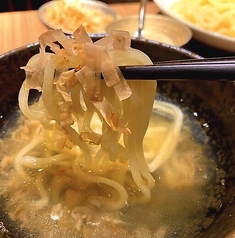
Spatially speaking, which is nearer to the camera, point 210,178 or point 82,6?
point 210,178

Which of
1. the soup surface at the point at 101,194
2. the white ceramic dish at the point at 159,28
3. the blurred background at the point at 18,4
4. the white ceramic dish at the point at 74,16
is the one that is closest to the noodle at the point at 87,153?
the soup surface at the point at 101,194

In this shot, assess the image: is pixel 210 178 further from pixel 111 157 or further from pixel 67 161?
pixel 67 161

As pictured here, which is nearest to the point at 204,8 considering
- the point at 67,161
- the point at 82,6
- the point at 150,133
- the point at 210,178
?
the point at 82,6

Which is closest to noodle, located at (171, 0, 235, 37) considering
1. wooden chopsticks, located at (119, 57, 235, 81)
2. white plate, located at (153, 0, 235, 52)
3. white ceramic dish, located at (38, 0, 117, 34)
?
white plate, located at (153, 0, 235, 52)

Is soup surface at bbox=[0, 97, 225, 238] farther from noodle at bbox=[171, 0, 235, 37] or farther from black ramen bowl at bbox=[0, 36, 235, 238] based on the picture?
noodle at bbox=[171, 0, 235, 37]

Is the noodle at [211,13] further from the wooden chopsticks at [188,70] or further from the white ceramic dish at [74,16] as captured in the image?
the wooden chopsticks at [188,70]

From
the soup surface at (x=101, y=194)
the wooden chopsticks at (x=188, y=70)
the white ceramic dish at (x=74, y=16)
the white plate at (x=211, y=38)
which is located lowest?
the soup surface at (x=101, y=194)
